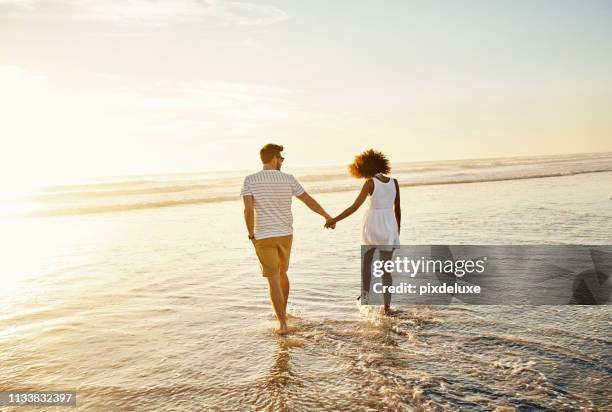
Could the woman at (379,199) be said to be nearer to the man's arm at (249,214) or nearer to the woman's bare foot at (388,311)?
the woman's bare foot at (388,311)

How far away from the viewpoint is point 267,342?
549 centimetres

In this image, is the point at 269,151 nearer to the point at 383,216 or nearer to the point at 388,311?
the point at 383,216

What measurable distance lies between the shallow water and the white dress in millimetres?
992

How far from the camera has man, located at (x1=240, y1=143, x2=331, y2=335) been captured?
18.9ft

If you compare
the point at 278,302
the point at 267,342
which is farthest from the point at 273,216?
the point at 267,342

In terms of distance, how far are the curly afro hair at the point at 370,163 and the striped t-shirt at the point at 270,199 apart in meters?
1.18

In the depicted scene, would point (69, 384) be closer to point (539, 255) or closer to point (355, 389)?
point (355, 389)

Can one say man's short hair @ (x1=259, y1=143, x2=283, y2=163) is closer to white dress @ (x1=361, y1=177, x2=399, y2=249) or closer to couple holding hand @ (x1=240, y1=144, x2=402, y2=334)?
couple holding hand @ (x1=240, y1=144, x2=402, y2=334)

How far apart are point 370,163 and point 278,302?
232 cm

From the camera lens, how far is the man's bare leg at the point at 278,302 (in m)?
5.75

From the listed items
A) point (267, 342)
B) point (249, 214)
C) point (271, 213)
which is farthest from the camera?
point (271, 213)

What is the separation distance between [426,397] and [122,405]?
8.63ft

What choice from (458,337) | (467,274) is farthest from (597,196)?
(458,337)

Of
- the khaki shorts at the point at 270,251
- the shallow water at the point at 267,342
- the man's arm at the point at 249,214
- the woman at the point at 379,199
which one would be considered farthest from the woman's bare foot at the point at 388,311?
the man's arm at the point at 249,214
